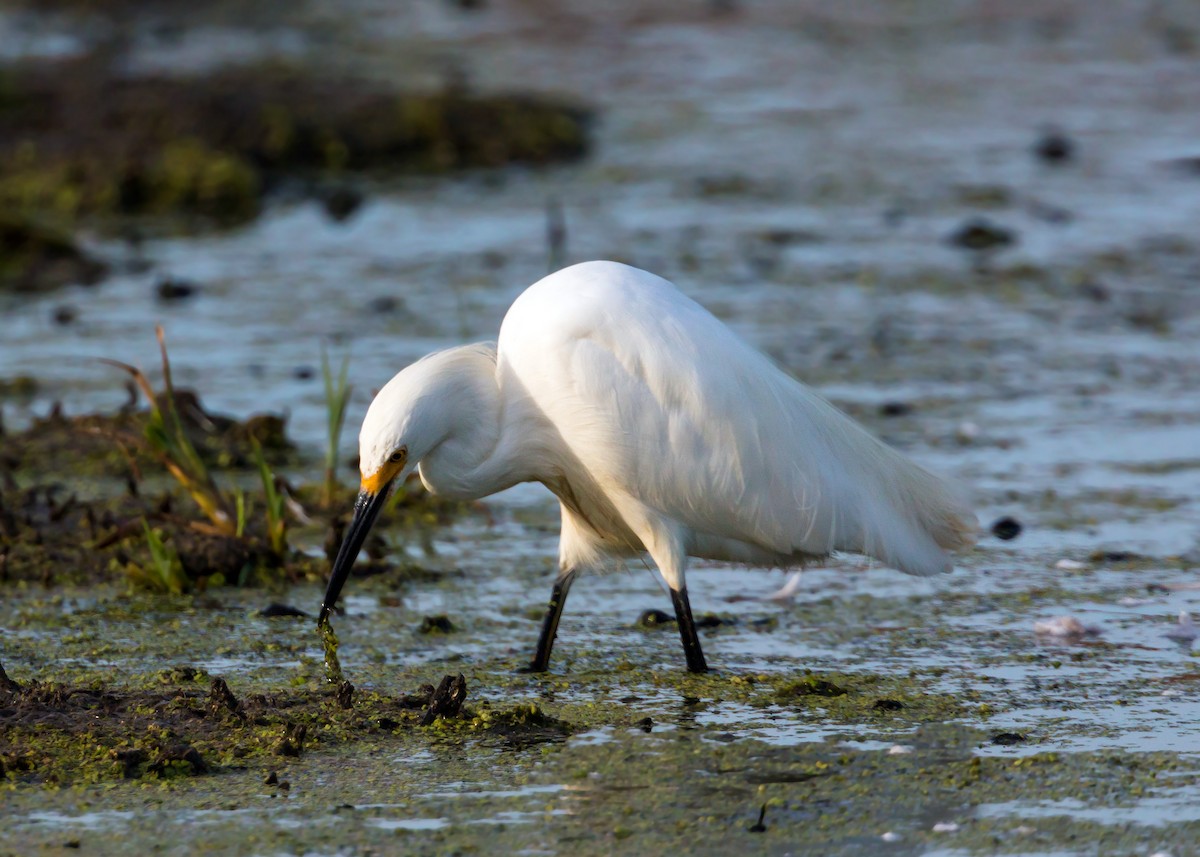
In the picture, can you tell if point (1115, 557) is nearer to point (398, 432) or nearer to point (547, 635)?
point (547, 635)

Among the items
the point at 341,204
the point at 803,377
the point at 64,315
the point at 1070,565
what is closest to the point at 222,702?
the point at 1070,565

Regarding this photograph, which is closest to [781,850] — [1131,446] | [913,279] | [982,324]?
[1131,446]

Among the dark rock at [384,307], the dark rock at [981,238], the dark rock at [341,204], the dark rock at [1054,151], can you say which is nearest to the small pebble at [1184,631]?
the dark rock at [384,307]

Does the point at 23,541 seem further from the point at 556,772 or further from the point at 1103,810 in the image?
the point at 1103,810

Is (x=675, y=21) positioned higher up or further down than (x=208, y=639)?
higher up

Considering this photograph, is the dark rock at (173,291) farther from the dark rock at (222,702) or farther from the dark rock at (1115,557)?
the dark rock at (222,702)

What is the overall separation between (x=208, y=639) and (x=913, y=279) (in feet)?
20.5

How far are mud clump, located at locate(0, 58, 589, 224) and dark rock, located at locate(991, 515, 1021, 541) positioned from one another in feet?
24.1

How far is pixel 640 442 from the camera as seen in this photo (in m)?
4.98

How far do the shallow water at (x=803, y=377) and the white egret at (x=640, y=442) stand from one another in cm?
38

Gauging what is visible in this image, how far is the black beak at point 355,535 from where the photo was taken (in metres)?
4.93

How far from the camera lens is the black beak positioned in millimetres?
4934

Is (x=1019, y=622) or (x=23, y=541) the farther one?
(x=23, y=541)

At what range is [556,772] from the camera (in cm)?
426
